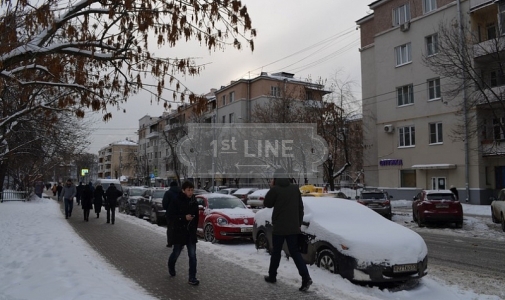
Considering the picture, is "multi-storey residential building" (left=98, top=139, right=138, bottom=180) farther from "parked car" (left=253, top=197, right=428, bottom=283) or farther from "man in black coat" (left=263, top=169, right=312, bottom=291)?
"man in black coat" (left=263, top=169, right=312, bottom=291)

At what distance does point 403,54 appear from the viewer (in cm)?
3409

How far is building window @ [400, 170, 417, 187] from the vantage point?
107ft

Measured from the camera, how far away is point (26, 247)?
1027cm

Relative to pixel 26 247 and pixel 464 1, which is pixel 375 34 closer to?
pixel 464 1

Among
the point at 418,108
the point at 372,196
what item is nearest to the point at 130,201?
the point at 372,196

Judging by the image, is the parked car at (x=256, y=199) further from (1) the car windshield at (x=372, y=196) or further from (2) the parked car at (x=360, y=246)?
(2) the parked car at (x=360, y=246)

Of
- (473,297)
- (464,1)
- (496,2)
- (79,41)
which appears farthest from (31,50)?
(464,1)

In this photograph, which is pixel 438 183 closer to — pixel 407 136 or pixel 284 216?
pixel 407 136

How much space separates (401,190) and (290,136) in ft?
32.8

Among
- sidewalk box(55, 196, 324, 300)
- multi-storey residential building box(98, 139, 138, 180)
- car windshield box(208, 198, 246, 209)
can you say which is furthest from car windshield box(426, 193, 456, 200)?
multi-storey residential building box(98, 139, 138, 180)

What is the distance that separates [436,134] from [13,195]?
3250 centimetres

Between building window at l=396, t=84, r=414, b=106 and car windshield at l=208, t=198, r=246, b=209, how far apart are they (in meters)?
23.4

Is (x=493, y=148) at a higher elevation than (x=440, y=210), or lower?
higher

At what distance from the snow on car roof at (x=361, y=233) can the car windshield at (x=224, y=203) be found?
5086 millimetres
